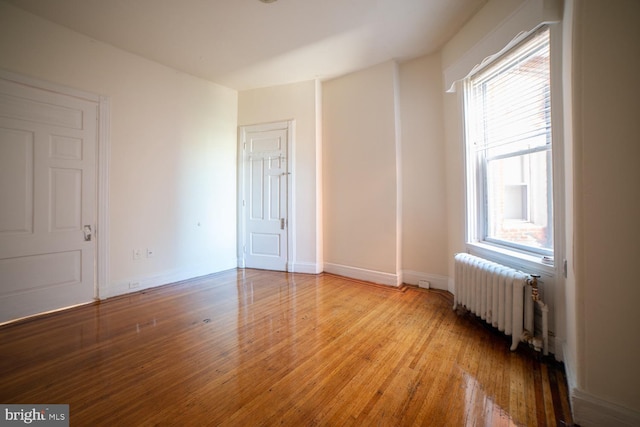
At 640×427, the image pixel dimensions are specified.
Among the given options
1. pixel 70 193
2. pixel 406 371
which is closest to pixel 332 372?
pixel 406 371

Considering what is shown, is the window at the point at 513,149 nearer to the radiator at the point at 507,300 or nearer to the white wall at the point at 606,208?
the radiator at the point at 507,300

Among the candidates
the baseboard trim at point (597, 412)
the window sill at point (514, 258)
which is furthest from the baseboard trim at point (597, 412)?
the window sill at point (514, 258)

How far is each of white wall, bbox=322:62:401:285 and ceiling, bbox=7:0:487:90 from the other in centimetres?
42

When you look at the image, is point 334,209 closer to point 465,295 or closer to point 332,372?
point 465,295

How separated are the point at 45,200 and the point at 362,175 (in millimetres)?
3897

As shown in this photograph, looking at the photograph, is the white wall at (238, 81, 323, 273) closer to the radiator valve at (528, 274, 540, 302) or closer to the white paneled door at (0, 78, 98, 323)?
the white paneled door at (0, 78, 98, 323)

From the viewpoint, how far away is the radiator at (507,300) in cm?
211

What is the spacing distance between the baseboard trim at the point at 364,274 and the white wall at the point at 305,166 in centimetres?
24

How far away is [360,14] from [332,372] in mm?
3406

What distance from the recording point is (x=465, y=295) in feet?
9.00

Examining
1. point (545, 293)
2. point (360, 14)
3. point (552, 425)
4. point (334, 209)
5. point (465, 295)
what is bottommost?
point (552, 425)

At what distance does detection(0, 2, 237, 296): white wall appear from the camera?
296 cm

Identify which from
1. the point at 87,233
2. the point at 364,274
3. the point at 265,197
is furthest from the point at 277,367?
the point at 265,197

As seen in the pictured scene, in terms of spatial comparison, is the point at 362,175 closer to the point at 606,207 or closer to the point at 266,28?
the point at 266,28
